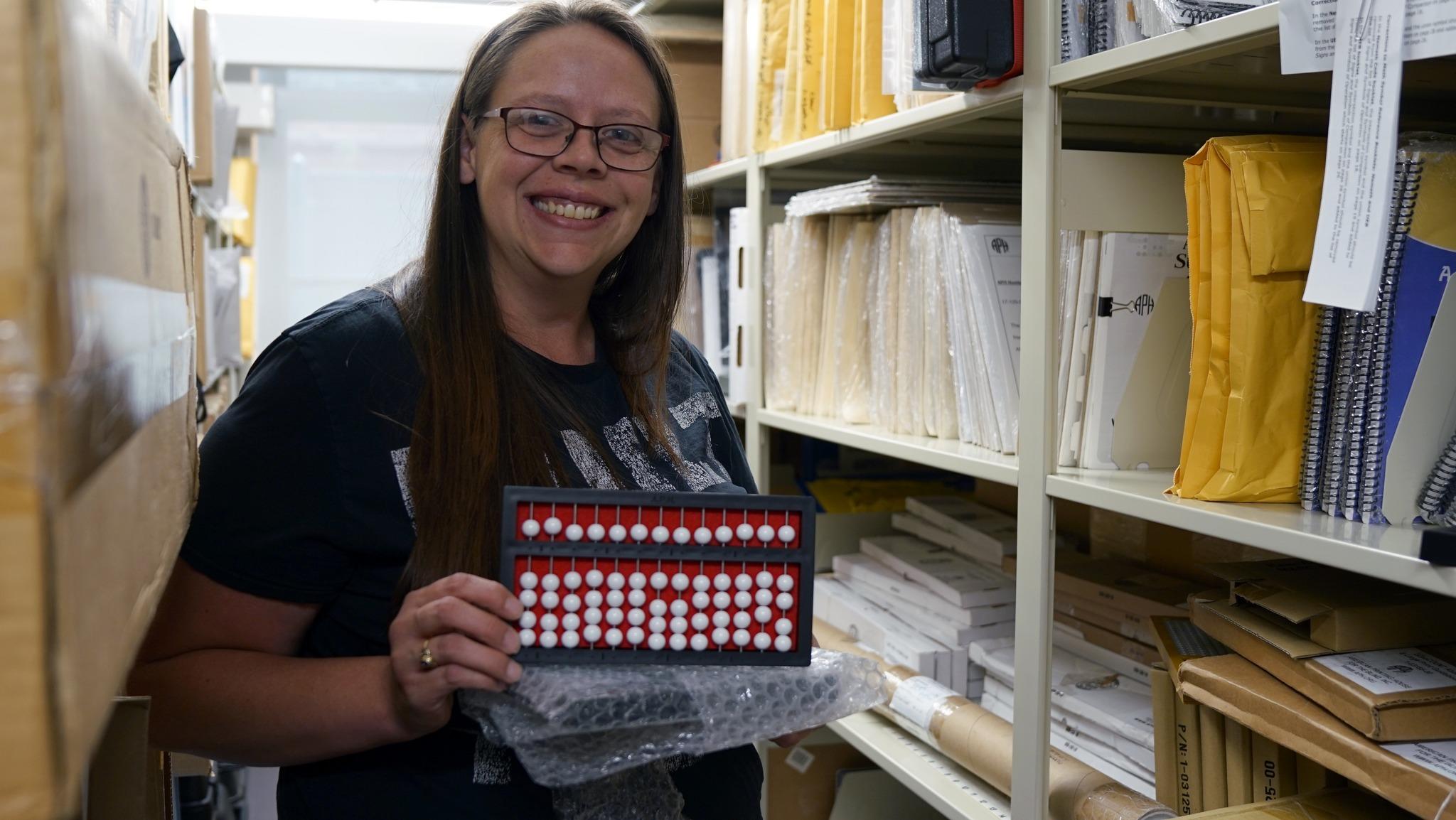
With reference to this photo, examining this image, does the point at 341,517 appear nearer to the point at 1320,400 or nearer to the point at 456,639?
A: the point at 456,639

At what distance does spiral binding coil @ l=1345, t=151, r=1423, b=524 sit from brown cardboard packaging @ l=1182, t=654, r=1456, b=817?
0.17 m

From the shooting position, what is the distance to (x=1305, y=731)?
922mm

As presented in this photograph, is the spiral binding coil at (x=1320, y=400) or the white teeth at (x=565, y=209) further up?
the white teeth at (x=565, y=209)

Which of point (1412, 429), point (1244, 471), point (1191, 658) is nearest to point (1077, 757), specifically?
point (1191, 658)

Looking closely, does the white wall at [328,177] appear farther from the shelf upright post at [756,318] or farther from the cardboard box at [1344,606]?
the cardboard box at [1344,606]

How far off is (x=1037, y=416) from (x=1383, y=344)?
0.38 metres

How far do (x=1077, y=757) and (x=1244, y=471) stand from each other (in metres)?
0.58

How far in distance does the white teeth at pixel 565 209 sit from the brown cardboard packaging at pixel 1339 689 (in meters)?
0.76

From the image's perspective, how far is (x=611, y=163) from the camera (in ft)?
4.03

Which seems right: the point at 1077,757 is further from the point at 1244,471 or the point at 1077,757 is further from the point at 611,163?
the point at 611,163

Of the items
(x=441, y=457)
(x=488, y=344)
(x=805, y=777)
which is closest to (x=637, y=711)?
(x=441, y=457)

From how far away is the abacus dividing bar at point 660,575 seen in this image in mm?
934

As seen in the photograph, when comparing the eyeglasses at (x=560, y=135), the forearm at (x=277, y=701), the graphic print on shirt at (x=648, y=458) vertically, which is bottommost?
the forearm at (x=277, y=701)

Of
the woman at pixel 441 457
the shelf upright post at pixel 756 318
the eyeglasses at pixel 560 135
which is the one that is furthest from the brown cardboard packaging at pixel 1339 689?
the shelf upright post at pixel 756 318
